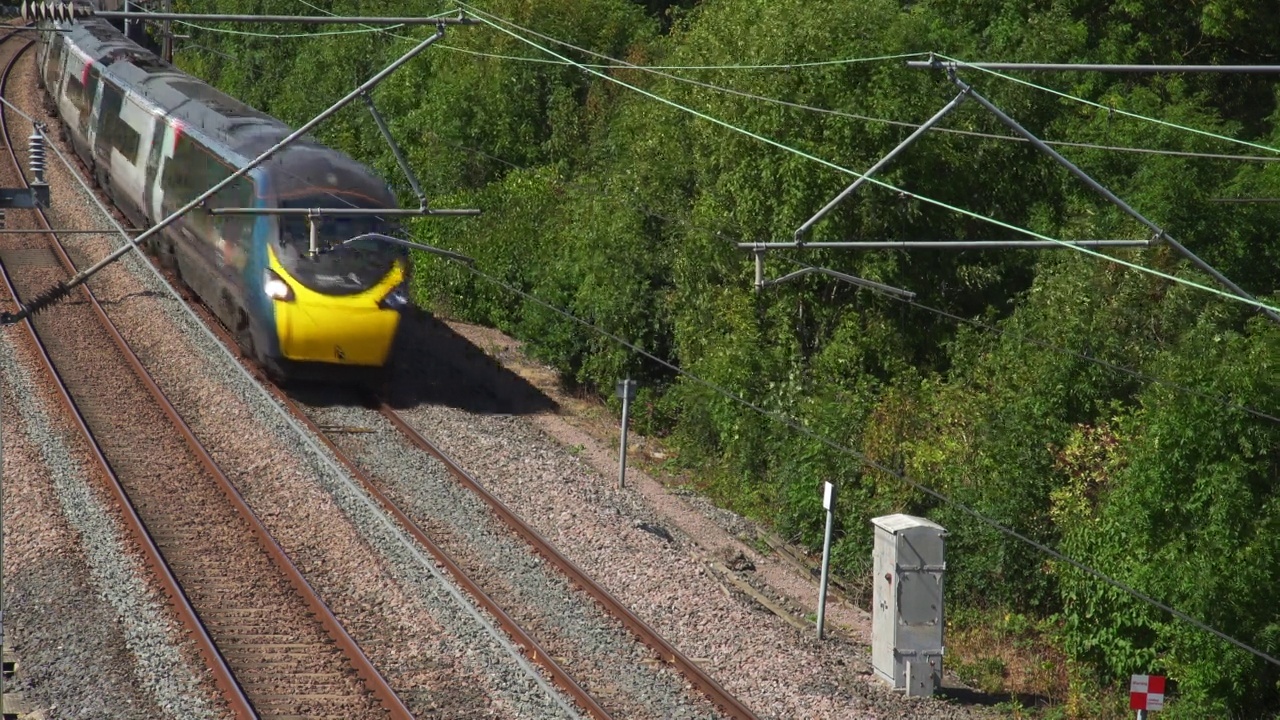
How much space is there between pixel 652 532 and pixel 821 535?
2.67 metres

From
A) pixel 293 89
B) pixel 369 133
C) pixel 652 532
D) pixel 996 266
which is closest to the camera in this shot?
pixel 652 532

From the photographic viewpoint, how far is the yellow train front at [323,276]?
20.2 meters

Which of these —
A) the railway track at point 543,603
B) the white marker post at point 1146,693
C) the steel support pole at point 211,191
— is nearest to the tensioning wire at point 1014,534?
the white marker post at point 1146,693

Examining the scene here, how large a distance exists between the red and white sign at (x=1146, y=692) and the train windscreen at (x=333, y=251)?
1175 centimetres

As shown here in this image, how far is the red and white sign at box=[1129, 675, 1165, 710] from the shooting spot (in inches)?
538

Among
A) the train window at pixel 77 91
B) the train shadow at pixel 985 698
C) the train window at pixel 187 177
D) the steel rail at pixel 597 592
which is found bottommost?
the train shadow at pixel 985 698

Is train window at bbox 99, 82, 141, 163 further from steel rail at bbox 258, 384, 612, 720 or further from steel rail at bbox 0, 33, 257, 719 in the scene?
steel rail at bbox 258, 384, 612, 720

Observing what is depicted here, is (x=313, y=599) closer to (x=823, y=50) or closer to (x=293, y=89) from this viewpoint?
(x=823, y=50)

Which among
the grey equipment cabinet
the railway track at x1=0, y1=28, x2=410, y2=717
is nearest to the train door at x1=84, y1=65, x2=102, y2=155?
the railway track at x1=0, y1=28, x2=410, y2=717

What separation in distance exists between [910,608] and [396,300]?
937 cm

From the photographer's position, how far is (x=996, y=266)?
70.5ft

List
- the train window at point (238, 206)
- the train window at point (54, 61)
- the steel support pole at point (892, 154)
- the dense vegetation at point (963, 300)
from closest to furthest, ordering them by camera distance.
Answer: the steel support pole at point (892, 154), the dense vegetation at point (963, 300), the train window at point (238, 206), the train window at point (54, 61)

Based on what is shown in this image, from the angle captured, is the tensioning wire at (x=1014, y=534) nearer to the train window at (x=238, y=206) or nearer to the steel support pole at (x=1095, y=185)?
the steel support pole at (x=1095, y=185)

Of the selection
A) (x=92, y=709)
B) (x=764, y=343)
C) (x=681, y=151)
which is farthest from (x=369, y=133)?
(x=92, y=709)
